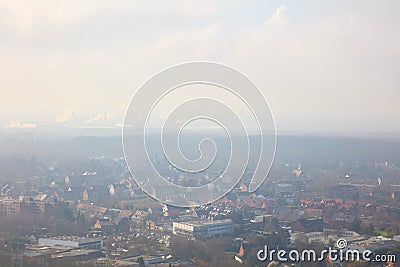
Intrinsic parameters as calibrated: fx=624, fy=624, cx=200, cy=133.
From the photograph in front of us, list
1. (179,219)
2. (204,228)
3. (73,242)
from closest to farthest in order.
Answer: (73,242) < (204,228) < (179,219)

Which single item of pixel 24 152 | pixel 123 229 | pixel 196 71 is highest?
pixel 196 71

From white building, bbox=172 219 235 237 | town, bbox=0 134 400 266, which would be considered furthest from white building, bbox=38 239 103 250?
white building, bbox=172 219 235 237

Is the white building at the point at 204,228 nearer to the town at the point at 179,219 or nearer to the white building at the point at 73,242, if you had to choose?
the town at the point at 179,219

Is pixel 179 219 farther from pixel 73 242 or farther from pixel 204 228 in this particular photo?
pixel 73 242

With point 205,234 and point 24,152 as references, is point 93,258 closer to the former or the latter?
point 205,234

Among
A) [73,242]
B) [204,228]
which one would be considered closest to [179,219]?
[204,228]

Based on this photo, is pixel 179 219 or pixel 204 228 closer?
pixel 204 228

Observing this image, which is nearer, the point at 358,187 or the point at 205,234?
the point at 205,234

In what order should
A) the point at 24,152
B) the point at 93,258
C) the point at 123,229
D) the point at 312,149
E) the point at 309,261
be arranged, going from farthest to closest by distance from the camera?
the point at 312,149 → the point at 24,152 → the point at 123,229 → the point at 93,258 → the point at 309,261

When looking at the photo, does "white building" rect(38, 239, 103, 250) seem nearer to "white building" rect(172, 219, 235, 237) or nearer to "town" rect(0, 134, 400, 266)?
"town" rect(0, 134, 400, 266)

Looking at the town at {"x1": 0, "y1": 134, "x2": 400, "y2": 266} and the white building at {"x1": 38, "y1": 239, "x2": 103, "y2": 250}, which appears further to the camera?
the white building at {"x1": 38, "y1": 239, "x2": 103, "y2": 250}

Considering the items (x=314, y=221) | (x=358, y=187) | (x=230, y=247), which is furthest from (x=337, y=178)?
(x=230, y=247)
